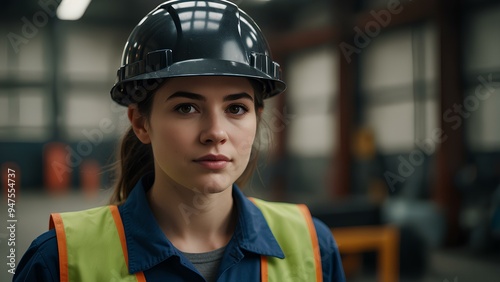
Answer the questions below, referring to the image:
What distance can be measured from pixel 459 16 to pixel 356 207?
4254 millimetres

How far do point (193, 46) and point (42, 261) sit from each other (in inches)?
27.0

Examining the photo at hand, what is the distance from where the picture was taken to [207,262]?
1.41m

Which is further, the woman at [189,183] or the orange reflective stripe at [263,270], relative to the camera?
the orange reflective stripe at [263,270]

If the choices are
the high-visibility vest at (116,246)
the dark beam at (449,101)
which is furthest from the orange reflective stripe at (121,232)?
the dark beam at (449,101)

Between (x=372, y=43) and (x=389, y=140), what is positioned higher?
(x=372, y=43)

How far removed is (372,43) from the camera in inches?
395

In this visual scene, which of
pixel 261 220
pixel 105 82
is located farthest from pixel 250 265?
pixel 105 82

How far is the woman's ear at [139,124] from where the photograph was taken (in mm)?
1465

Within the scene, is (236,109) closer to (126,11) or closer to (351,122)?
(351,122)

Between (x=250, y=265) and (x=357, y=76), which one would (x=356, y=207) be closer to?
(x=250, y=265)

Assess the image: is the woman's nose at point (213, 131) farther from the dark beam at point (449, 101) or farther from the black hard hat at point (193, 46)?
the dark beam at point (449, 101)

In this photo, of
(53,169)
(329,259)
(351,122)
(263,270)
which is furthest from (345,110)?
(263,270)

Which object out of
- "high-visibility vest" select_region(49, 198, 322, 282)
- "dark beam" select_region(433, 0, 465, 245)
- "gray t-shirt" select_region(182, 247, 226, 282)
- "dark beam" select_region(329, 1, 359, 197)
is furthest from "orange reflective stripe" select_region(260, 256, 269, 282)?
"dark beam" select_region(329, 1, 359, 197)

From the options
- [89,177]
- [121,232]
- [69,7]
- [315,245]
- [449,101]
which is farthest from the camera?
[89,177]
